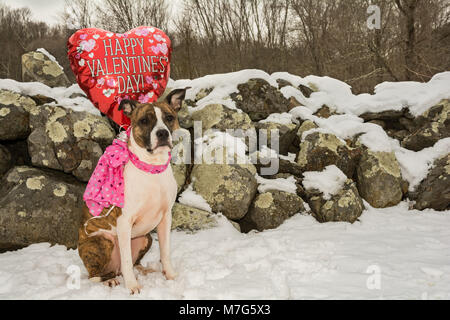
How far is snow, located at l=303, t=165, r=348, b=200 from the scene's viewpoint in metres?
4.34

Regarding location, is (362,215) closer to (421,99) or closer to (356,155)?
(356,155)

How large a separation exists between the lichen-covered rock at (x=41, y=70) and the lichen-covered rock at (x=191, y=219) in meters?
3.11

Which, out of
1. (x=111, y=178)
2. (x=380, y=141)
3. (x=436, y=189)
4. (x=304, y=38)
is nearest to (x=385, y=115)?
(x=380, y=141)

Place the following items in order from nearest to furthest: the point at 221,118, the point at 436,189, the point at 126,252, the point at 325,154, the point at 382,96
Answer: the point at 126,252, the point at 436,189, the point at 325,154, the point at 221,118, the point at 382,96

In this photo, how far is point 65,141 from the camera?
3844 millimetres

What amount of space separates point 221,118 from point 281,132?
0.96 m

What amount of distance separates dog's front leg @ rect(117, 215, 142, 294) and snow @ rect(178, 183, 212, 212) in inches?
65.4

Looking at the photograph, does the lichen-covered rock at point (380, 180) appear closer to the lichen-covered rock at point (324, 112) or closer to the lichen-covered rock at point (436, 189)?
the lichen-covered rock at point (436, 189)

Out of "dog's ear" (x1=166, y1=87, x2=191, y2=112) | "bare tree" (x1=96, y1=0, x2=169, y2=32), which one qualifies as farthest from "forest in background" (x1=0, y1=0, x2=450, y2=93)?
"dog's ear" (x1=166, y1=87, x2=191, y2=112)

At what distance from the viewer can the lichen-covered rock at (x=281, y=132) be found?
484cm

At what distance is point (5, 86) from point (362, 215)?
5.05 m

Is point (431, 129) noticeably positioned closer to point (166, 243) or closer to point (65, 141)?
point (166, 243)

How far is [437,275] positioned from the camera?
8.38 feet

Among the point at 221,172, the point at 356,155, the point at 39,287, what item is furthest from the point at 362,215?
the point at 39,287
